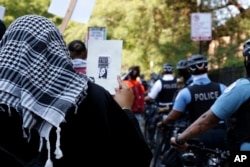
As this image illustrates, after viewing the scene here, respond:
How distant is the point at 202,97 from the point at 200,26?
986 cm

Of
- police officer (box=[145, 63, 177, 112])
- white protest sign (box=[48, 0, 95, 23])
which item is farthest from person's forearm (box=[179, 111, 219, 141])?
police officer (box=[145, 63, 177, 112])

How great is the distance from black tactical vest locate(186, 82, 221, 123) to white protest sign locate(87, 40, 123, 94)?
2.44 meters

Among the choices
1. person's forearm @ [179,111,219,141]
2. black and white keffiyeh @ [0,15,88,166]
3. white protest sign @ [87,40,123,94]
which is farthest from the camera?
white protest sign @ [87,40,123,94]

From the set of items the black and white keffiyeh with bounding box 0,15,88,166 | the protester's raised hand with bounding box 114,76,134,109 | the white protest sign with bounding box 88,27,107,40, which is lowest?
the protester's raised hand with bounding box 114,76,134,109

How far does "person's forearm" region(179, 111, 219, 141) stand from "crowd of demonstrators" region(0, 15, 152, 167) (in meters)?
1.76

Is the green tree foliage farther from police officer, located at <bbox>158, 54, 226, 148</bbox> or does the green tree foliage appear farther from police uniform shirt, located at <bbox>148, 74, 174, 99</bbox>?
police officer, located at <bbox>158, 54, 226, 148</bbox>

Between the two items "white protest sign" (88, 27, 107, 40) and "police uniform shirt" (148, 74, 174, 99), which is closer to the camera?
"white protest sign" (88, 27, 107, 40)

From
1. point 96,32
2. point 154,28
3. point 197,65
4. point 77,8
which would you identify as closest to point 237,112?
point 77,8

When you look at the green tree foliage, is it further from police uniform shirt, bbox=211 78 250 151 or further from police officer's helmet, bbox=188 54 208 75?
police uniform shirt, bbox=211 78 250 151

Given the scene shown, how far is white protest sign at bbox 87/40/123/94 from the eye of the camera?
4.41 m

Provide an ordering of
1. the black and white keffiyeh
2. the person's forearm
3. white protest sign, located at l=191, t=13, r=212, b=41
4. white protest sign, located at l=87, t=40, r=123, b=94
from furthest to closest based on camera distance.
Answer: white protest sign, located at l=191, t=13, r=212, b=41, white protest sign, located at l=87, t=40, r=123, b=94, the person's forearm, the black and white keffiyeh

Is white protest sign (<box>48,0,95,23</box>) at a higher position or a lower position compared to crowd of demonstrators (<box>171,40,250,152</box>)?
higher

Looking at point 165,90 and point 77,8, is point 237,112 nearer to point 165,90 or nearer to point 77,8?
point 77,8

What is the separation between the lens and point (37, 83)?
2324 mm
